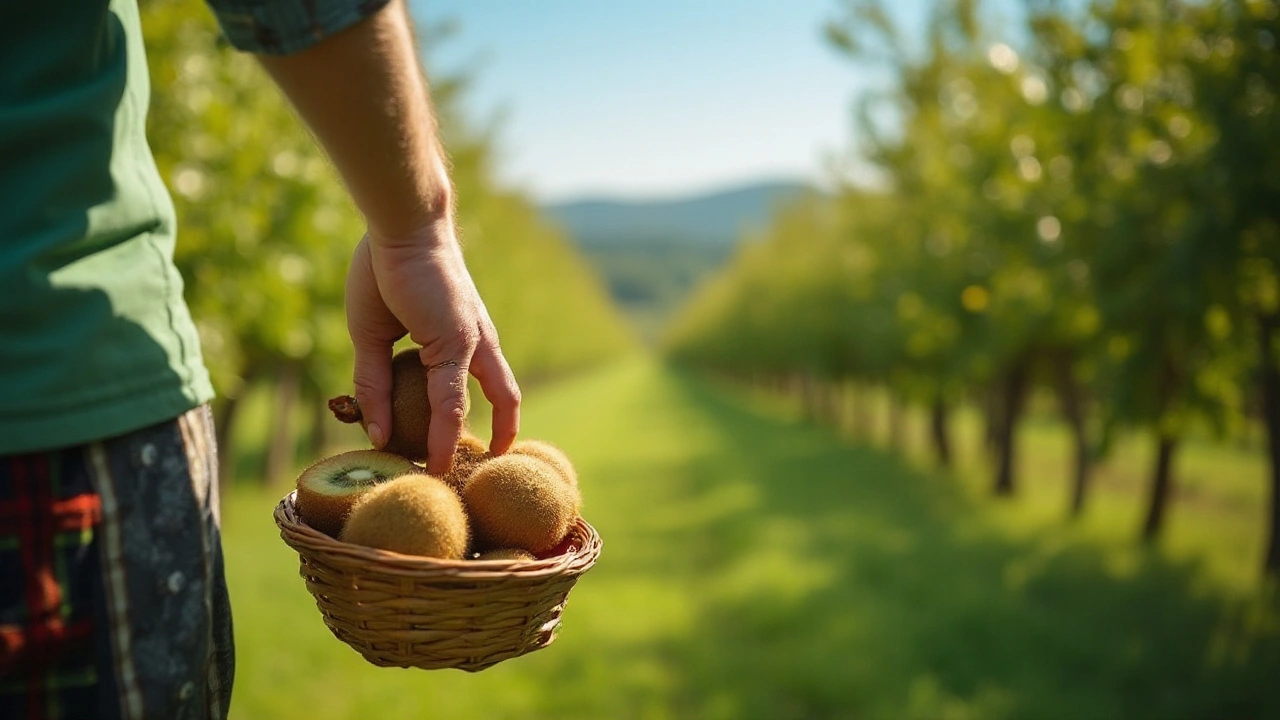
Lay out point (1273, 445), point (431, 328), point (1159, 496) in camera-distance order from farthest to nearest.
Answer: point (1159, 496) → point (1273, 445) → point (431, 328)

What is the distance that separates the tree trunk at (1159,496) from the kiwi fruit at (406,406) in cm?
1087

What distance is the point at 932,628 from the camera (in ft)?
26.9

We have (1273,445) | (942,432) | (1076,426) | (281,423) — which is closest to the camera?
(1273,445)

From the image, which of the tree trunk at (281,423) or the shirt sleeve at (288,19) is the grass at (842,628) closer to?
the tree trunk at (281,423)

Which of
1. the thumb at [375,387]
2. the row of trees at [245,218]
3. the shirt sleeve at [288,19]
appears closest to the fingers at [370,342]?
the thumb at [375,387]

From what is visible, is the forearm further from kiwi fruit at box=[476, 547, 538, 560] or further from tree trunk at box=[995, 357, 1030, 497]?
tree trunk at box=[995, 357, 1030, 497]

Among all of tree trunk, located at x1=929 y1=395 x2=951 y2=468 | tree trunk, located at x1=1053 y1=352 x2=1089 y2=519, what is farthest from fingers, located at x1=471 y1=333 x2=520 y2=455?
tree trunk, located at x1=929 y1=395 x2=951 y2=468

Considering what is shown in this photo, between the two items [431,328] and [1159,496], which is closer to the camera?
[431,328]

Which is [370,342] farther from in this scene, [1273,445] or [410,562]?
[1273,445]

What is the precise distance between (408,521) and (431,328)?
0.39 m

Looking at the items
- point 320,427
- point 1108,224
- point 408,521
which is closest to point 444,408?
point 408,521

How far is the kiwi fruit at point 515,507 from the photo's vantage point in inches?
80.9

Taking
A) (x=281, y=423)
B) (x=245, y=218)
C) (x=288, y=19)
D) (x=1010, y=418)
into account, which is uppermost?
(x=288, y=19)

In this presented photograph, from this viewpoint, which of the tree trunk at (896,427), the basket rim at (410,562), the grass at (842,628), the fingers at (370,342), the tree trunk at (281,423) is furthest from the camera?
the tree trunk at (896,427)
